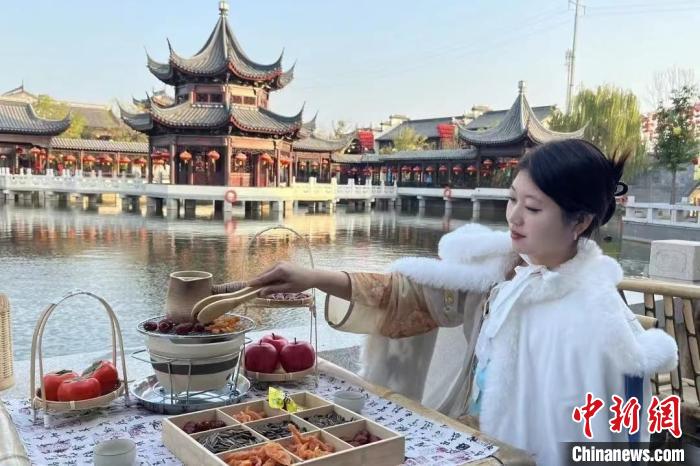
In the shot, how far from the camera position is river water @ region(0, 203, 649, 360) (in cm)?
673

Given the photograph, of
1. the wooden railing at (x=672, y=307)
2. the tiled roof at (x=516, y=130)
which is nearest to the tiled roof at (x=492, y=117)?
the tiled roof at (x=516, y=130)

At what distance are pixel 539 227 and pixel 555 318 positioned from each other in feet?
0.82

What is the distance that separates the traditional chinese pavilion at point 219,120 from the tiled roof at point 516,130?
32.5 ft

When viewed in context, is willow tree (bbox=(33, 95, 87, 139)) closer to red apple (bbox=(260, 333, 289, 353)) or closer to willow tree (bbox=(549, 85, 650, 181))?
willow tree (bbox=(549, 85, 650, 181))

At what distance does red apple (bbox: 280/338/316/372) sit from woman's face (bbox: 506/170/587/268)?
2.44ft

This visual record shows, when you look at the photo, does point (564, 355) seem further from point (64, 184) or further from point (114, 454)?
point (64, 184)

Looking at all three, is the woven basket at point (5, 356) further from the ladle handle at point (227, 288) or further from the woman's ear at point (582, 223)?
the woman's ear at point (582, 223)

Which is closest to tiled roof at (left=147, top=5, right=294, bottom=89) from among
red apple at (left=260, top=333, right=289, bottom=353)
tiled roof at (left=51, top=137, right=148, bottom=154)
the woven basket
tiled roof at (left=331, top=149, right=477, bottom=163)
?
tiled roof at (left=51, top=137, right=148, bottom=154)

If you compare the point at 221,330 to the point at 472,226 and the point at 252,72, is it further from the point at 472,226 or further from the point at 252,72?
the point at 252,72

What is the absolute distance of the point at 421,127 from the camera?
4669cm

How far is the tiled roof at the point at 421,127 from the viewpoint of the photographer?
44.9 metres

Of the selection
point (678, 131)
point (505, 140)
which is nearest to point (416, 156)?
point (505, 140)

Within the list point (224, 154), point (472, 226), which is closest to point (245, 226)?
point (224, 154)

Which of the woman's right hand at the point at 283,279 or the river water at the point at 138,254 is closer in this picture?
the woman's right hand at the point at 283,279
